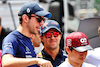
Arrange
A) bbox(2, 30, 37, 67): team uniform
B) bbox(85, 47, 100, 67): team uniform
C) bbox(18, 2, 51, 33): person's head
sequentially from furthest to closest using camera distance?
1. bbox(85, 47, 100, 67): team uniform
2. bbox(18, 2, 51, 33): person's head
3. bbox(2, 30, 37, 67): team uniform

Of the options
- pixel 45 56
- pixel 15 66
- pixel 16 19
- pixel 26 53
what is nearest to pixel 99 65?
pixel 45 56

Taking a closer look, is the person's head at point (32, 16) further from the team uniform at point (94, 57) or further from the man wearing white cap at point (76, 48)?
the team uniform at point (94, 57)

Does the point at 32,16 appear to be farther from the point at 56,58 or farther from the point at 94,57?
the point at 94,57

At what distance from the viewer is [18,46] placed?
7.66 feet

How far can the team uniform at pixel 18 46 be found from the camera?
88.1 inches

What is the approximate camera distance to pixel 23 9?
2486 millimetres

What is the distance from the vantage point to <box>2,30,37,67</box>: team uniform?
7.34 ft

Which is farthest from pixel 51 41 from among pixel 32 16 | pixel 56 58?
pixel 32 16

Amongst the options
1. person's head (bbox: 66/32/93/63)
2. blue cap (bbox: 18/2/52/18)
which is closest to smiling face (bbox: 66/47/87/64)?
person's head (bbox: 66/32/93/63)

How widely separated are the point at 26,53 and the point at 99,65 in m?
0.96

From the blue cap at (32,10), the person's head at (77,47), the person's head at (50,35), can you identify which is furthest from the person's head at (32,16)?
the person's head at (77,47)

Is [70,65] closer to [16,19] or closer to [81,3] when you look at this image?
[16,19]

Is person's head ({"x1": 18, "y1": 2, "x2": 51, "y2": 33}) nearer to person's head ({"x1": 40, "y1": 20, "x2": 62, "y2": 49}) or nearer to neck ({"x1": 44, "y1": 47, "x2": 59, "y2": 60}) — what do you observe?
person's head ({"x1": 40, "y1": 20, "x2": 62, "y2": 49})

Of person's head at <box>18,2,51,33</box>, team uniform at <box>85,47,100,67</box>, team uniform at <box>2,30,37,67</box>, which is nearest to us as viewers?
team uniform at <box>2,30,37,67</box>
